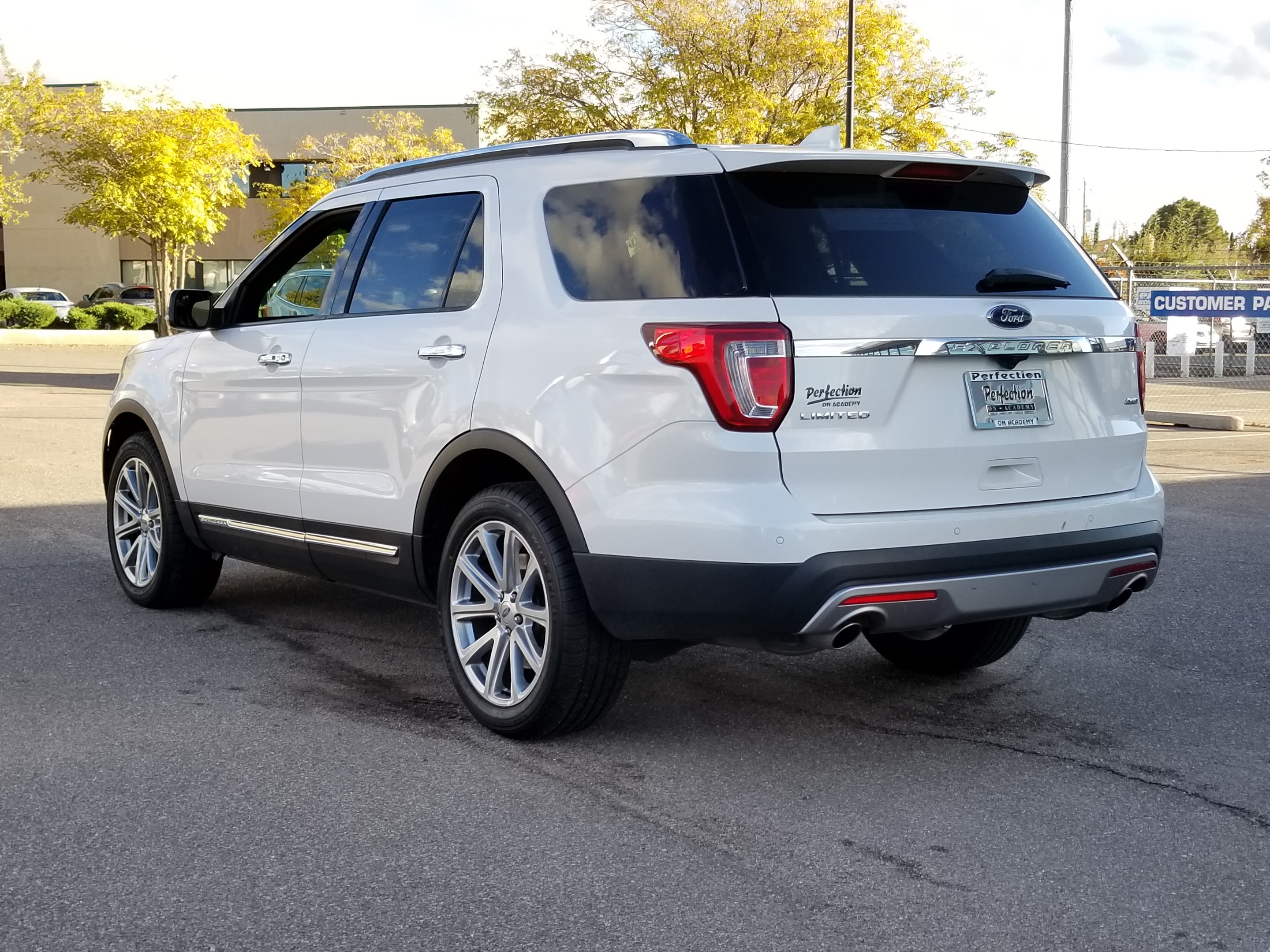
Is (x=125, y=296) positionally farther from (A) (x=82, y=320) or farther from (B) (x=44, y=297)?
(A) (x=82, y=320)

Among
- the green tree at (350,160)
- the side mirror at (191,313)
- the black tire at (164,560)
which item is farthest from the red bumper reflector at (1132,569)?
the green tree at (350,160)

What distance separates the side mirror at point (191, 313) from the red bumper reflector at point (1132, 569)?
3.92 metres

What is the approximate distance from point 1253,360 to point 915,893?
23.9 m

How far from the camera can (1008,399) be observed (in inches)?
172

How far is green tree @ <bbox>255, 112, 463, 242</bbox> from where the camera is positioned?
133ft

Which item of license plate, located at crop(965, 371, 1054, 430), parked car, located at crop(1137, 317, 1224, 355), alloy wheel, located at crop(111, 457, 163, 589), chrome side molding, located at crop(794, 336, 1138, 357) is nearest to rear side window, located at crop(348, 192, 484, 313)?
chrome side molding, located at crop(794, 336, 1138, 357)

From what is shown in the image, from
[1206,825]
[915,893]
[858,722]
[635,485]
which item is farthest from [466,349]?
[1206,825]

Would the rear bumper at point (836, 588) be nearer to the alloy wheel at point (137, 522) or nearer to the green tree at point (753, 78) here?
the alloy wheel at point (137, 522)

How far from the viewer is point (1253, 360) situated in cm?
2498

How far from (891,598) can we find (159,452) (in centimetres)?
405

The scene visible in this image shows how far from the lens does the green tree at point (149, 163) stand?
39656mm

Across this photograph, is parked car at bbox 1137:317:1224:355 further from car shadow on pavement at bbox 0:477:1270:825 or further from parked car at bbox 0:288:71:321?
parked car at bbox 0:288:71:321

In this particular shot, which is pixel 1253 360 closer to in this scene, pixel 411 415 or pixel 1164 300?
pixel 1164 300

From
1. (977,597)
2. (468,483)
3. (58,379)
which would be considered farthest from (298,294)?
(58,379)
